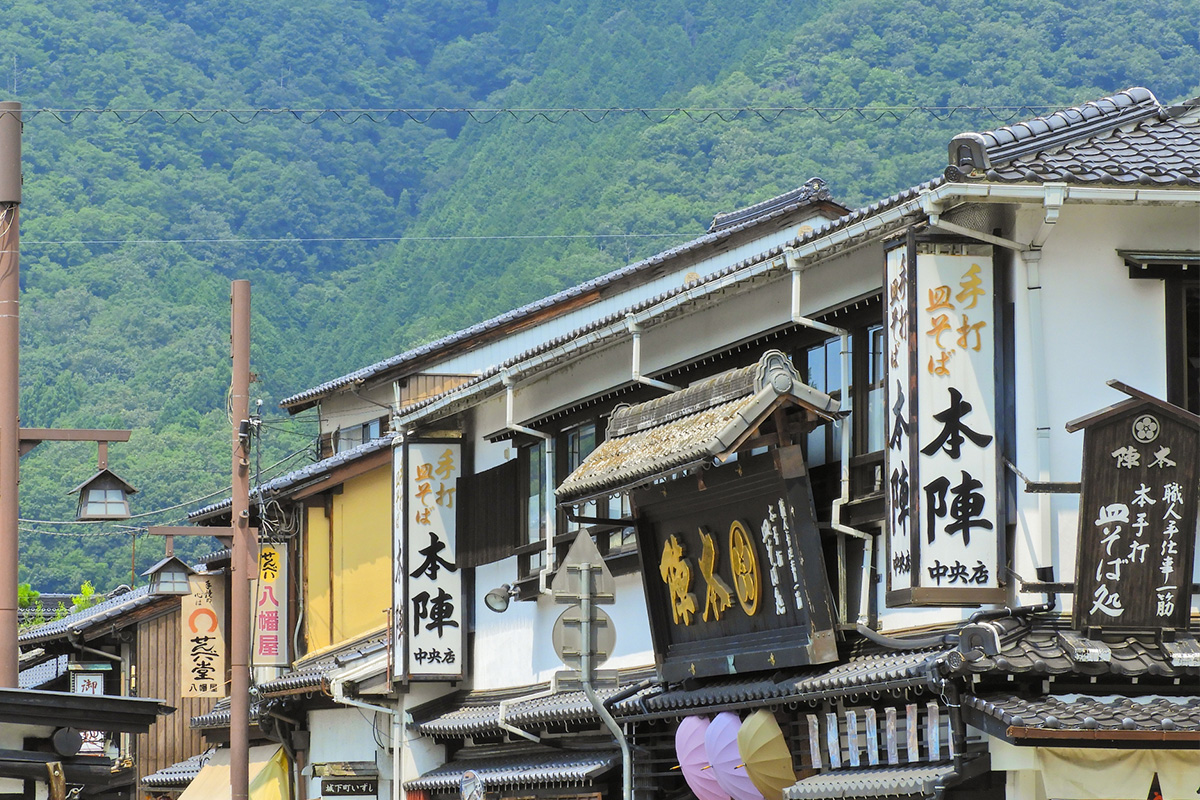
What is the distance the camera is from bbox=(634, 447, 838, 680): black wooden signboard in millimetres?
15211

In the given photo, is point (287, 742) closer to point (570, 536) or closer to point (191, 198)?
point (570, 536)

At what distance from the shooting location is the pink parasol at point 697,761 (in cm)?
1630

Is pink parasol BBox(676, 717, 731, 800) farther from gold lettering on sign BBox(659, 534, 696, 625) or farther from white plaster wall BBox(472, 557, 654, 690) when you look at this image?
white plaster wall BBox(472, 557, 654, 690)

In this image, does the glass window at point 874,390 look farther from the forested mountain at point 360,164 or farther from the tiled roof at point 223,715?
the forested mountain at point 360,164

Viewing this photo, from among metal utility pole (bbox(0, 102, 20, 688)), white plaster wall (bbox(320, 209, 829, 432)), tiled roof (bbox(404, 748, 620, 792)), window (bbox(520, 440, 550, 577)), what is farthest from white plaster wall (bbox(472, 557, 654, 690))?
metal utility pole (bbox(0, 102, 20, 688))

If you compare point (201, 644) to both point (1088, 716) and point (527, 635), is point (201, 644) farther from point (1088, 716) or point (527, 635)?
point (1088, 716)

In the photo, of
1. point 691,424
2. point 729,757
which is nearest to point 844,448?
point 691,424

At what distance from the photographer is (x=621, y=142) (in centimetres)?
8600

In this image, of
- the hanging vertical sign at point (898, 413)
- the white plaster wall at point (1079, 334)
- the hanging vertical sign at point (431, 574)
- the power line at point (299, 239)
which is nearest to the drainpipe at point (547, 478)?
the hanging vertical sign at point (431, 574)

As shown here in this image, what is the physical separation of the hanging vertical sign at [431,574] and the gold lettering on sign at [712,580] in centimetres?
653

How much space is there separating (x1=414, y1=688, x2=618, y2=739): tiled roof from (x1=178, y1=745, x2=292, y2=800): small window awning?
5.88 m

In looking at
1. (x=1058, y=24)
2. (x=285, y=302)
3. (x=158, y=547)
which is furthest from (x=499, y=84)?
(x=158, y=547)

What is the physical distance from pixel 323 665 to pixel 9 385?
1275 cm

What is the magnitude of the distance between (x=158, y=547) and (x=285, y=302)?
76.6 ft
